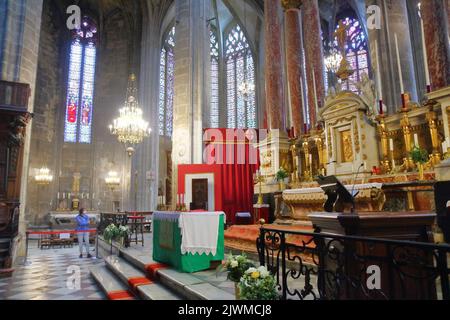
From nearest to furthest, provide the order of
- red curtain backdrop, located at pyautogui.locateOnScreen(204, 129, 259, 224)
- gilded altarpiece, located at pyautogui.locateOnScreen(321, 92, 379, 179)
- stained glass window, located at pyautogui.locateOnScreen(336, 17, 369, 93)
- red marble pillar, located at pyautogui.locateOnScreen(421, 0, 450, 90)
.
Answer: red marble pillar, located at pyautogui.locateOnScreen(421, 0, 450, 90) → gilded altarpiece, located at pyautogui.locateOnScreen(321, 92, 379, 179) → red curtain backdrop, located at pyautogui.locateOnScreen(204, 129, 259, 224) → stained glass window, located at pyautogui.locateOnScreen(336, 17, 369, 93)

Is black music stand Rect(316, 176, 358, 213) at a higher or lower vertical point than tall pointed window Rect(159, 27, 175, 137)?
lower

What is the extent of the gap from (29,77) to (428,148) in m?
8.98

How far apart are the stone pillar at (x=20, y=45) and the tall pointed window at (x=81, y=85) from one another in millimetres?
A: 10068

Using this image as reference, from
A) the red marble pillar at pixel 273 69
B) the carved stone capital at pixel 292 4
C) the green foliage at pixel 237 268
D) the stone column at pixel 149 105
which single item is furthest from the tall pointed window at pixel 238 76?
the green foliage at pixel 237 268

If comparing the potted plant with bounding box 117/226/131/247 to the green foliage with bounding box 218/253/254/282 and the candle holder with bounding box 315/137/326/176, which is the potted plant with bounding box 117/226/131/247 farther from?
the green foliage with bounding box 218/253/254/282

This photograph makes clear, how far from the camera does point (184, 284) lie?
353cm

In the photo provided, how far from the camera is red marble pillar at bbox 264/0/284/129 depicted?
8.75 metres

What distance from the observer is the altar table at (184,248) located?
4371 millimetres

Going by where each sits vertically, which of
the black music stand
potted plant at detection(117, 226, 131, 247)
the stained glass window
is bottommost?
potted plant at detection(117, 226, 131, 247)

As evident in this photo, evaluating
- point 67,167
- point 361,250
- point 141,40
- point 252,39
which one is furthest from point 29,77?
point 252,39

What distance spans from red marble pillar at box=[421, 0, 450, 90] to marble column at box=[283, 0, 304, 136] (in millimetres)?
3860

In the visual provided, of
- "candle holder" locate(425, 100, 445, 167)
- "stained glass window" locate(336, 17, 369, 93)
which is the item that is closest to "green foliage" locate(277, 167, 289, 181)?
"candle holder" locate(425, 100, 445, 167)

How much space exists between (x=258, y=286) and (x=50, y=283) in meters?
4.27

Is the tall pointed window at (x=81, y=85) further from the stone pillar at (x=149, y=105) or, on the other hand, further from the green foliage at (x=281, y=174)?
the green foliage at (x=281, y=174)
